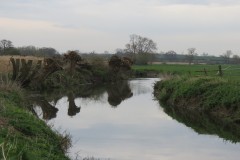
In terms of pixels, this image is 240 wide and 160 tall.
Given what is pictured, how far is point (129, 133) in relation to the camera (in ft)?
64.8

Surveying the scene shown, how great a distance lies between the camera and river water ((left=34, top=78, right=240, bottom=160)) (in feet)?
50.3

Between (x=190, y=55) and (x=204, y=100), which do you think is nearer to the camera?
(x=204, y=100)

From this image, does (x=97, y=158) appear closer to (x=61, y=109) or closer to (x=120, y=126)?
(x=120, y=126)

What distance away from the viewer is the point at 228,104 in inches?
920

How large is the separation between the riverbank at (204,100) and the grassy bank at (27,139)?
902cm

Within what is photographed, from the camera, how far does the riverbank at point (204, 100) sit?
905 inches

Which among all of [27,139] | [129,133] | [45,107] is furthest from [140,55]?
[27,139]

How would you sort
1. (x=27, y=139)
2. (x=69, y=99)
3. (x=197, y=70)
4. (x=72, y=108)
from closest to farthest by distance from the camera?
(x=27, y=139), (x=72, y=108), (x=69, y=99), (x=197, y=70)

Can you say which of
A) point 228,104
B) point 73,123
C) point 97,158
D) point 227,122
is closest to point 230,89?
point 228,104

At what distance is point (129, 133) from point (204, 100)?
816 centimetres

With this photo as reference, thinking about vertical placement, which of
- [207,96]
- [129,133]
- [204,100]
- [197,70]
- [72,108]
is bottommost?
[72,108]

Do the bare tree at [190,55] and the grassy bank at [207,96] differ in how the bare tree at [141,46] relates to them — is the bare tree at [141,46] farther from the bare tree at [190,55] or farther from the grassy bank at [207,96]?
the grassy bank at [207,96]

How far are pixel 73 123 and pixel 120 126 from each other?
2427 millimetres

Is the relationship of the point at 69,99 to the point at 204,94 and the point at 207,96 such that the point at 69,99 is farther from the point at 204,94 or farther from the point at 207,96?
the point at 207,96
